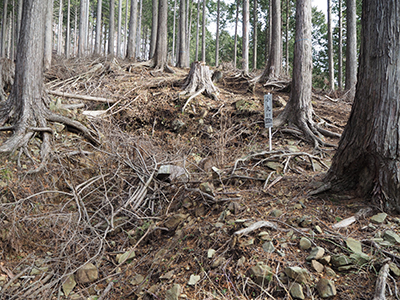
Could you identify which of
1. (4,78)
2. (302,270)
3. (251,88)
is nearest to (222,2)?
(251,88)

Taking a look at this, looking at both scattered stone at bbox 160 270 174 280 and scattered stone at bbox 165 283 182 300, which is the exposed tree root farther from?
scattered stone at bbox 165 283 182 300

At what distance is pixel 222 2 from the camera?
36.0 m

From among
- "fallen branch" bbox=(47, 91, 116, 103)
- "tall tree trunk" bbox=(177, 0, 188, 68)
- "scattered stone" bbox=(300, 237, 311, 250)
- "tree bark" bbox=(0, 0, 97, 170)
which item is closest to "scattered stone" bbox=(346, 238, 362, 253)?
"scattered stone" bbox=(300, 237, 311, 250)

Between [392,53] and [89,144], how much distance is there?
18.5 feet

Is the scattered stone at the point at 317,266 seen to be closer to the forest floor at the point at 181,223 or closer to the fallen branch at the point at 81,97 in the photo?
the forest floor at the point at 181,223

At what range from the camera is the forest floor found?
2.72 m

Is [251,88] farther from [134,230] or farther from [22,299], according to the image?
[22,299]

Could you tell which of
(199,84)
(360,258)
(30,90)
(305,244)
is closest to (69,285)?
(305,244)

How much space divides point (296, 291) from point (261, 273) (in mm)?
345

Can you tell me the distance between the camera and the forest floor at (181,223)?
2725 millimetres

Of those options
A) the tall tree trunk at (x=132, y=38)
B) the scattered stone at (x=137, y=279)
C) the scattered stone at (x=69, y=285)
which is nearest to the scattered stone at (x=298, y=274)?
the scattered stone at (x=137, y=279)

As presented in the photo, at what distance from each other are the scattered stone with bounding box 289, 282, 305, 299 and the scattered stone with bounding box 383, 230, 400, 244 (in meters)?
1.11

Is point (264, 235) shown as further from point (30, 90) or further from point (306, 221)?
point (30, 90)

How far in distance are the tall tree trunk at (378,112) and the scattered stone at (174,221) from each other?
2.40 m
